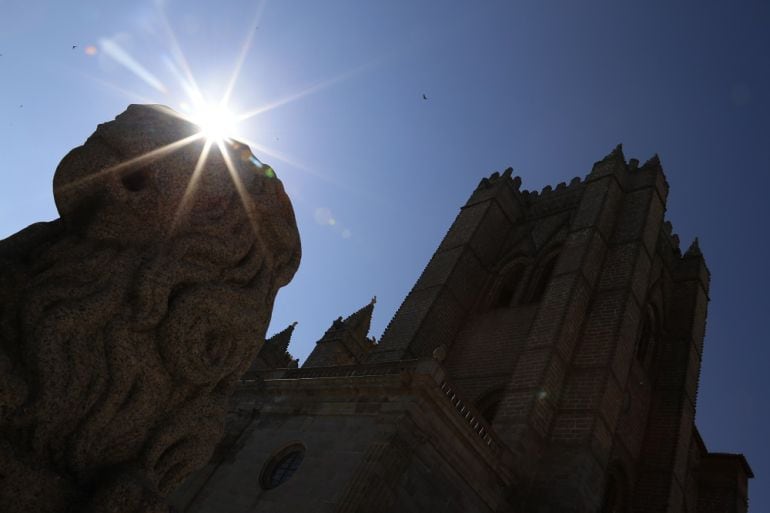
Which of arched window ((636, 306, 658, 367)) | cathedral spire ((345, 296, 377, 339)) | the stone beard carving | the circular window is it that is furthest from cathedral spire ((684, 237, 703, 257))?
the stone beard carving

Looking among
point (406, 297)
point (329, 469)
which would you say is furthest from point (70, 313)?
point (406, 297)

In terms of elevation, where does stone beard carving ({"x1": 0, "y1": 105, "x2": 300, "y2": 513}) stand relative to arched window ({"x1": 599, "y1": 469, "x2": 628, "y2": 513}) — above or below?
below

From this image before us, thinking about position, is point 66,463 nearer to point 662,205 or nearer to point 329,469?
point 329,469

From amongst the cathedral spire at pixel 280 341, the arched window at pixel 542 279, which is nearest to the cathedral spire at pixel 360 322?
the cathedral spire at pixel 280 341

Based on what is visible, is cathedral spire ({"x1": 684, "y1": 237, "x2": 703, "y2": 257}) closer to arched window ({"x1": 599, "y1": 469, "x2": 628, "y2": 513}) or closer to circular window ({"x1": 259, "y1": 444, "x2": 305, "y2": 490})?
arched window ({"x1": 599, "y1": 469, "x2": 628, "y2": 513})

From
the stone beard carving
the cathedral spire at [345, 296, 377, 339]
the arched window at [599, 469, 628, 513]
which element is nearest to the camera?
the stone beard carving

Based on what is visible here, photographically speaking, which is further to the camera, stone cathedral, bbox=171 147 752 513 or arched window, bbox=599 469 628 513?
arched window, bbox=599 469 628 513

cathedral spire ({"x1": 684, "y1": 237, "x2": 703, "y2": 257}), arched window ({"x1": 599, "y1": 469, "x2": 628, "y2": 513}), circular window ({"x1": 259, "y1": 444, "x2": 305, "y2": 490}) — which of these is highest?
cathedral spire ({"x1": 684, "y1": 237, "x2": 703, "y2": 257})

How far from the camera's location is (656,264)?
17.5m

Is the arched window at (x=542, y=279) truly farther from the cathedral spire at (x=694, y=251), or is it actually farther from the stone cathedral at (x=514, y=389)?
the cathedral spire at (x=694, y=251)

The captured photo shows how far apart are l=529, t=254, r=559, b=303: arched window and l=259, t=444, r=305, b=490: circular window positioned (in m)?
9.41

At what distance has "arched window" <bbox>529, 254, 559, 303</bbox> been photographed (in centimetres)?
1669

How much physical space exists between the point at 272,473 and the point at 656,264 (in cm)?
1349

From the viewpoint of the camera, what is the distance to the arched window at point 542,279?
16.7m
